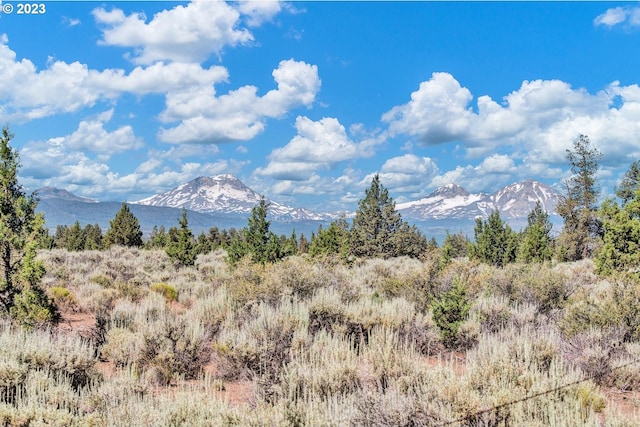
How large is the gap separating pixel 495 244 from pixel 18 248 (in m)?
31.2

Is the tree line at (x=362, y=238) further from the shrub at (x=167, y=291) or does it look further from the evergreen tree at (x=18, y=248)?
the shrub at (x=167, y=291)

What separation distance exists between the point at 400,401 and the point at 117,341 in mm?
5491

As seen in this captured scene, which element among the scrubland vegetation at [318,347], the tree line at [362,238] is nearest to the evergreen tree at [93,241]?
the tree line at [362,238]

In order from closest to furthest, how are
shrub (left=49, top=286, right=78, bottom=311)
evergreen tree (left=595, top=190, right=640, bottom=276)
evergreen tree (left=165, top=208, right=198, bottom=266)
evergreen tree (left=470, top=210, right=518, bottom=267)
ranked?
1. shrub (left=49, top=286, right=78, bottom=311)
2. evergreen tree (left=595, top=190, right=640, bottom=276)
3. evergreen tree (left=165, top=208, right=198, bottom=266)
4. evergreen tree (left=470, top=210, right=518, bottom=267)

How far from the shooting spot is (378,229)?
45781mm

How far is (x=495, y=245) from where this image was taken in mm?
33156

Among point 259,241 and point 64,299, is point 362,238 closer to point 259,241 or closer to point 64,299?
point 259,241

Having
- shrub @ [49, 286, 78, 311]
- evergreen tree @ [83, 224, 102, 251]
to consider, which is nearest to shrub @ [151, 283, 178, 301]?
shrub @ [49, 286, 78, 311]

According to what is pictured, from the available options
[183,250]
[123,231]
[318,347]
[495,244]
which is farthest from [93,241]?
[318,347]

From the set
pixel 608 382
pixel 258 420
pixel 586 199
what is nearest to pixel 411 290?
pixel 608 382

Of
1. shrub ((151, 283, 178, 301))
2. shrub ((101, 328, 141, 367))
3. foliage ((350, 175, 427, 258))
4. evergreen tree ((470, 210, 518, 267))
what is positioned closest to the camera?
shrub ((101, 328, 141, 367))

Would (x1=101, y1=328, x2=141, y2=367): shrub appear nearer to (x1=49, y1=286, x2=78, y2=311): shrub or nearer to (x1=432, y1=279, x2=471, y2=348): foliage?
(x1=49, y1=286, x2=78, y2=311): shrub

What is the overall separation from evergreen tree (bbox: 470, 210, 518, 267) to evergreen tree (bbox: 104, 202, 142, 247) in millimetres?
29371

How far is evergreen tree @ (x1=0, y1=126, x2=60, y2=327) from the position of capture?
348 inches
